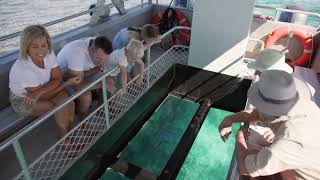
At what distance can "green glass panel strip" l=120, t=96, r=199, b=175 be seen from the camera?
11.5 ft

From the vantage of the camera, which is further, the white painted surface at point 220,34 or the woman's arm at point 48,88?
the white painted surface at point 220,34

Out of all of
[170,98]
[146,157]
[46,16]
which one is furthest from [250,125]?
[46,16]

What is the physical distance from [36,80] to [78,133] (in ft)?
2.43

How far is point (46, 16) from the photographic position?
271 inches

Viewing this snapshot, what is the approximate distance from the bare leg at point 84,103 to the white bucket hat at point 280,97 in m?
1.74

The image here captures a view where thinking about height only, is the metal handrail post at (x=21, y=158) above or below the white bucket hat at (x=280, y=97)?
below

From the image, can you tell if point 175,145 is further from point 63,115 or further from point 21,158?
point 21,158

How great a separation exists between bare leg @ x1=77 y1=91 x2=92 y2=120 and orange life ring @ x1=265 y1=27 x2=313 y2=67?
356 centimetres

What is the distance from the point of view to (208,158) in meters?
3.59

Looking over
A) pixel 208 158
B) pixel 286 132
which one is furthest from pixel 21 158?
pixel 208 158

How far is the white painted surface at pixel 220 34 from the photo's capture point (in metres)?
3.88

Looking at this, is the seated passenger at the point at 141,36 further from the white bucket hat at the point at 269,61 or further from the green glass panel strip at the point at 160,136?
the white bucket hat at the point at 269,61

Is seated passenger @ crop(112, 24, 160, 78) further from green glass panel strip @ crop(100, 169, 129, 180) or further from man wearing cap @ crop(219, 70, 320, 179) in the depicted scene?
man wearing cap @ crop(219, 70, 320, 179)

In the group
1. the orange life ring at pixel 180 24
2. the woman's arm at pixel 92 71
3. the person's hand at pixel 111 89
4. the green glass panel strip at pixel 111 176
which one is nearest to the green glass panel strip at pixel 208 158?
the green glass panel strip at pixel 111 176
